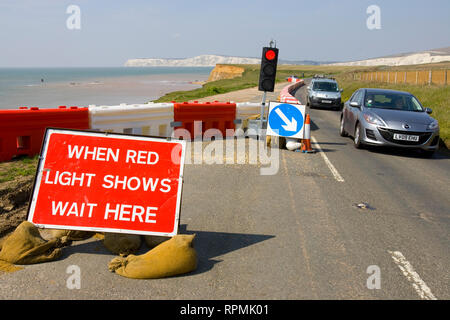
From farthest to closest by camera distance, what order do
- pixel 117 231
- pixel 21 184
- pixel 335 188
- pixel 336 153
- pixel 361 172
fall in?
pixel 336 153 < pixel 361 172 < pixel 335 188 < pixel 21 184 < pixel 117 231

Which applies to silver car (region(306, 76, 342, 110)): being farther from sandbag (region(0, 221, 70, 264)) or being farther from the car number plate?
sandbag (region(0, 221, 70, 264))

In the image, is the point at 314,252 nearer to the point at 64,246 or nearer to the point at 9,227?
the point at 64,246

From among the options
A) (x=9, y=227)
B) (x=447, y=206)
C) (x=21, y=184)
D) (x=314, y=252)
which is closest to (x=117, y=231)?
(x=9, y=227)

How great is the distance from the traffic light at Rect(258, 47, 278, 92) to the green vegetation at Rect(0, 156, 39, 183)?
7010 millimetres

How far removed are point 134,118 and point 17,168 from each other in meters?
3.76

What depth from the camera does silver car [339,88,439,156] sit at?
12031mm

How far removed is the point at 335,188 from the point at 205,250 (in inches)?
148

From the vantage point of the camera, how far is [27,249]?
4.89 metres

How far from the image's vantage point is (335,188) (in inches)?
329

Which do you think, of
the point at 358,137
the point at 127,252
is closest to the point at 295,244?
the point at 127,252

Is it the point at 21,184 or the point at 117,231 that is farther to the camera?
the point at 21,184

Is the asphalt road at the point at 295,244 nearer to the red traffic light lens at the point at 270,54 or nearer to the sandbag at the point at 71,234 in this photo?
the sandbag at the point at 71,234

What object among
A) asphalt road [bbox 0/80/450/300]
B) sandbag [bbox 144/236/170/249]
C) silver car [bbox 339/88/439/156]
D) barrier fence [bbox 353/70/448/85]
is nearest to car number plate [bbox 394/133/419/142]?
silver car [bbox 339/88/439/156]
